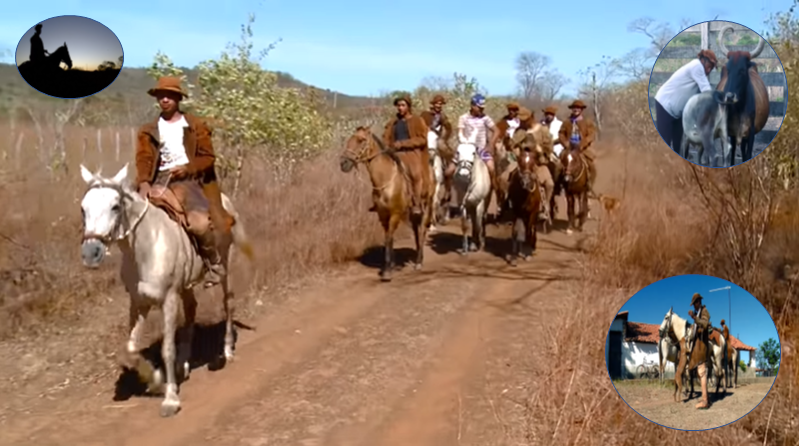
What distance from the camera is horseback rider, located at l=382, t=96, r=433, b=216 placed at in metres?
11.5

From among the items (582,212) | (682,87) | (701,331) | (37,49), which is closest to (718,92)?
(682,87)

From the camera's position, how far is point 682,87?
6.12 meters

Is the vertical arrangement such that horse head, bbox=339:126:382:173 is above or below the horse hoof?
above

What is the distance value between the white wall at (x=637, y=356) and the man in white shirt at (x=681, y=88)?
8.91 feet

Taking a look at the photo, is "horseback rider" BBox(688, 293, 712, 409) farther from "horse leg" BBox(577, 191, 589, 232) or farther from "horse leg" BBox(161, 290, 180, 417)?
"horse leg" BBox(577, 191, 589, 232)

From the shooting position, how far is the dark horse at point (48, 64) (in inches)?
271

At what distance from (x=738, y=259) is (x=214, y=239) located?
19.9 ft

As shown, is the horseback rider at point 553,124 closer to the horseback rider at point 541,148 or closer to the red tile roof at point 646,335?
the horseback rider at point 541,148

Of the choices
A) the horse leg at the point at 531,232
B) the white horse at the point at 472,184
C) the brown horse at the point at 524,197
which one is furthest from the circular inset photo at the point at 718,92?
the white horse at the point at 472,184

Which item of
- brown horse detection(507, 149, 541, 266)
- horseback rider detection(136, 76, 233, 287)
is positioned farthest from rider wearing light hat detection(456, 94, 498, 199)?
horseback rider detection(136, 76, 233, 287)

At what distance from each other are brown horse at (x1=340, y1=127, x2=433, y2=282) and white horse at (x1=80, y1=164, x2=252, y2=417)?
441cm

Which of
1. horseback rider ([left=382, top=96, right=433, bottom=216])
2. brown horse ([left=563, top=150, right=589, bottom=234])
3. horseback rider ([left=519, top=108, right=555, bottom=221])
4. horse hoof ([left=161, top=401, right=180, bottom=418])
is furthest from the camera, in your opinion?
brown horse ([left=563, top=150, right=589, bottom=234])

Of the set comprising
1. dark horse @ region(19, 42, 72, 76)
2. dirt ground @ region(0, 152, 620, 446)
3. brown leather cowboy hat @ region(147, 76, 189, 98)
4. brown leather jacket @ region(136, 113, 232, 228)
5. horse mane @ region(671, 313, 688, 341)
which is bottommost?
dirt ground @ region(0, 152, 620, 446)

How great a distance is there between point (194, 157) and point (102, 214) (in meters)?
1.64
